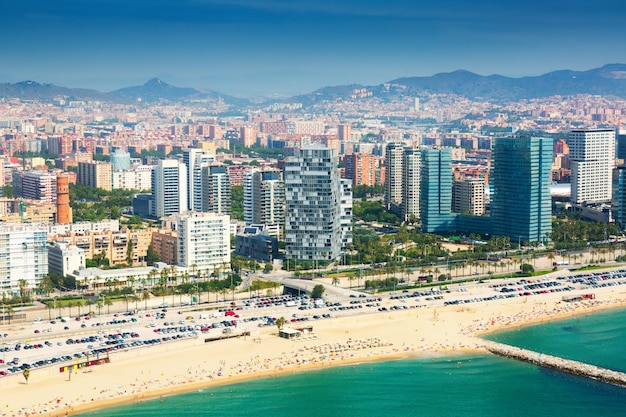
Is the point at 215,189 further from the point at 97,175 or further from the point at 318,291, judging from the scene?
the point at 318,291

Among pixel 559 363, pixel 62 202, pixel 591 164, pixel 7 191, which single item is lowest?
pixel 559 363

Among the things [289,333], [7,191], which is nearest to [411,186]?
[7,191]

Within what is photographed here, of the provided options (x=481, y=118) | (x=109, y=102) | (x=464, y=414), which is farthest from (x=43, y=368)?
(x=109, y=102)

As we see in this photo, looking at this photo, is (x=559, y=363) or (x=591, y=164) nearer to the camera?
(x=559, y=363)

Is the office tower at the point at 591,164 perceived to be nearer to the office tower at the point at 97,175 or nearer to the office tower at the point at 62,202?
the office tower at the point at 62,202

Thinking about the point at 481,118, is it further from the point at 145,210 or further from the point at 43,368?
the point at 43,368

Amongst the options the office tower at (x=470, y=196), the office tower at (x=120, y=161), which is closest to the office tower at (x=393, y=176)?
the office tower at (x=470, y=196)
